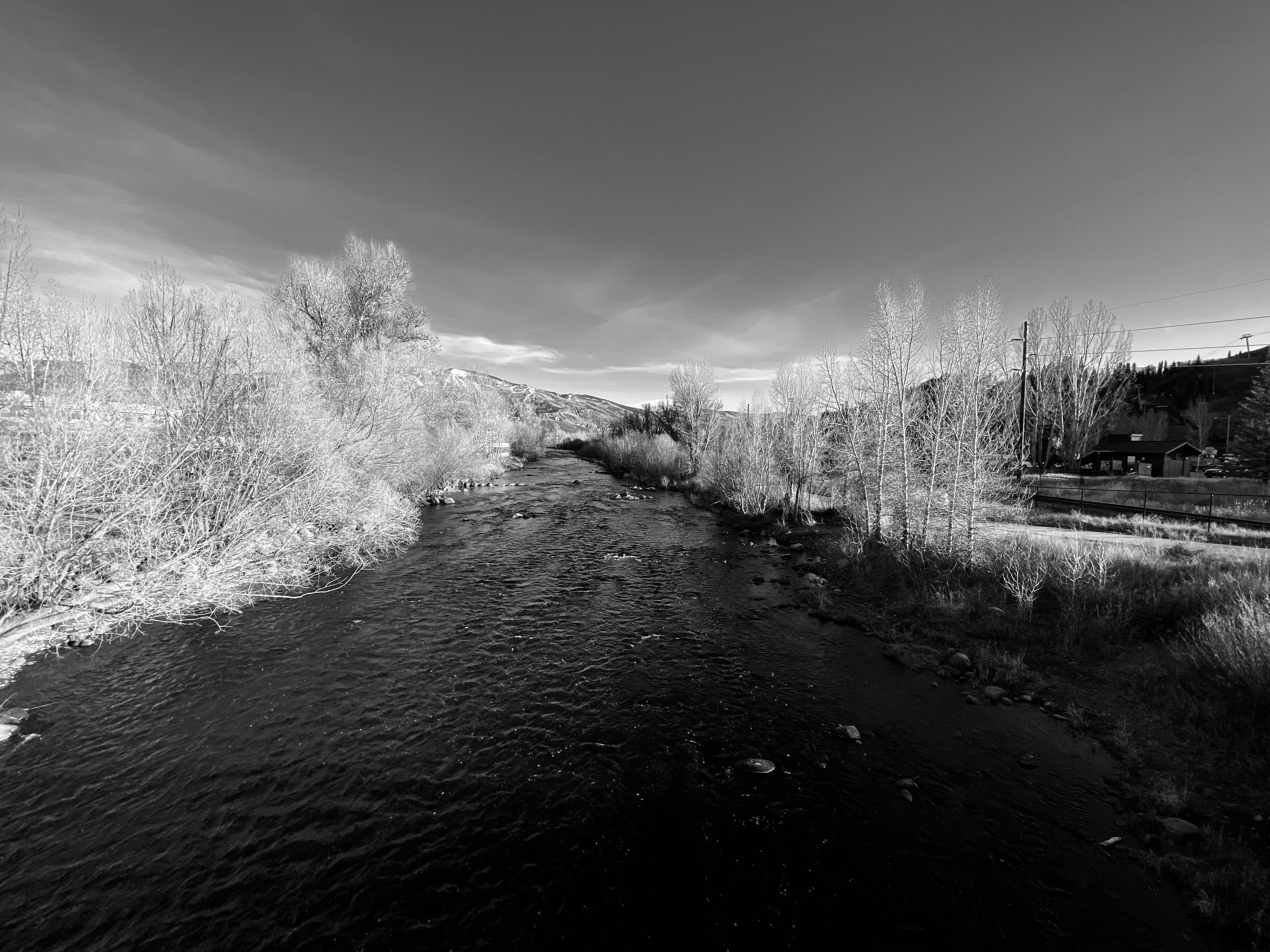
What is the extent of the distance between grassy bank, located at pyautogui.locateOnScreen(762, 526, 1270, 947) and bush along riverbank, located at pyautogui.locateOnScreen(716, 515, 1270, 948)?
3cm

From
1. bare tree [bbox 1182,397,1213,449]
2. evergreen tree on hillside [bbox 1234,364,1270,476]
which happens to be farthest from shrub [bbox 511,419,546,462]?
bare tree [bbox 1182,397,1213,449]

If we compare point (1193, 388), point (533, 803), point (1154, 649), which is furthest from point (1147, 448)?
point (1193, 388)

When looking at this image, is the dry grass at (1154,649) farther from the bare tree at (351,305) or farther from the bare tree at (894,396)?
the bare tree at (351,305)

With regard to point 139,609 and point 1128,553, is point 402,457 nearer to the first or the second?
point 139,609

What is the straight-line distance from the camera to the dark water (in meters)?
6.08

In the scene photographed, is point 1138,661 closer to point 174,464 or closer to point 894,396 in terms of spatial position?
point 894,396

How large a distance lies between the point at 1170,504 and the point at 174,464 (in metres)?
41.3

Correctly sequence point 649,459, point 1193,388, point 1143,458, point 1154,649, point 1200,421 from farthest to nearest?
point 1193,388 → point 1200,421 → point 649,459 → point 1143,458 → point 1154,649

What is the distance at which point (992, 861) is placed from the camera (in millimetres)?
6984

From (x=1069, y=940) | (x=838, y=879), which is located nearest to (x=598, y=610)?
(x=838, y=879)

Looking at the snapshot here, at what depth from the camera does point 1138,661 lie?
1130 cm

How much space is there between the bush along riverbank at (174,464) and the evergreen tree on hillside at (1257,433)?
5356cm

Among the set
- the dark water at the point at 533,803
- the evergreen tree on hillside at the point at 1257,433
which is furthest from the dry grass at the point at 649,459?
the evergreen tree on hillside at the point at 1257,433

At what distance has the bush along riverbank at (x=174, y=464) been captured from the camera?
9.02 m
